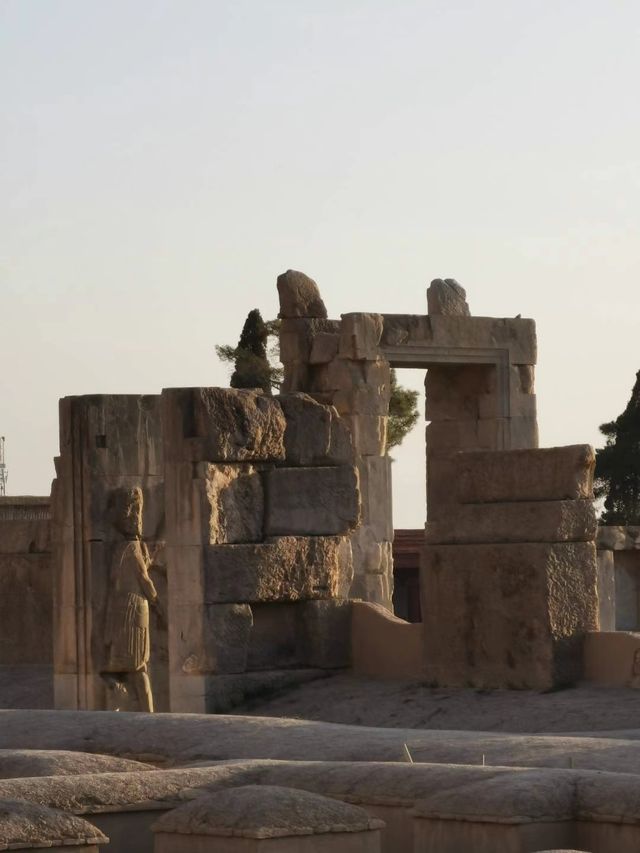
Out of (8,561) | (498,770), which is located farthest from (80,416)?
(498,770)

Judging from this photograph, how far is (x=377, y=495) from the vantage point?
23422 millimetres

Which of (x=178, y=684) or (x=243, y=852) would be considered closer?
(x=243, y=852)

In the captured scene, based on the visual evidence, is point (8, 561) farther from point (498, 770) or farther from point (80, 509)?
point (498, 770)

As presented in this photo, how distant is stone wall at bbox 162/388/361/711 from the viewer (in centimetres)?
1460

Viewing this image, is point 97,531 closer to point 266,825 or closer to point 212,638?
point 212,638

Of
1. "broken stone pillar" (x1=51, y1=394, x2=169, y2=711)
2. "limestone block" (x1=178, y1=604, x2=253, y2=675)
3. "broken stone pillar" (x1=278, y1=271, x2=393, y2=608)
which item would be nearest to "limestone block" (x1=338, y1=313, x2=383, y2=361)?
"broken stone pillar" (x1=278, y1=271, x2=393, y2=608)

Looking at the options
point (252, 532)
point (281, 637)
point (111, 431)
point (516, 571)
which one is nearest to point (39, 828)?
point (516, 571)

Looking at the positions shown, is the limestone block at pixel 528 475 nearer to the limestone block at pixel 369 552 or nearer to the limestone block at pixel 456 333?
the limestone block at pixel 369 552

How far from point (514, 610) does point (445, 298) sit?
1122 centimetres

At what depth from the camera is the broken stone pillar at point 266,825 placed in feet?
18.6

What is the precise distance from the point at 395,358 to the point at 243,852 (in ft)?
59.3

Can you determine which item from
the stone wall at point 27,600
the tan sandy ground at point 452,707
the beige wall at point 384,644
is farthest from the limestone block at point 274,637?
the stone wall at point 27,600

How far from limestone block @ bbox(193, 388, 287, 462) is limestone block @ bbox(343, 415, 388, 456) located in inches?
317

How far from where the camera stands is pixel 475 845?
Result: 6.11 meters
